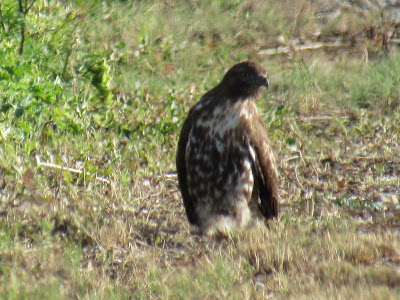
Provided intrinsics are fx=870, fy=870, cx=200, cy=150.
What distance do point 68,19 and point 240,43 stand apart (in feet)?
7.78

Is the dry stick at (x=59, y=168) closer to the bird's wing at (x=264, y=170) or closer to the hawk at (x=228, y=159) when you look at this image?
the hawk at (x=228, y=159)

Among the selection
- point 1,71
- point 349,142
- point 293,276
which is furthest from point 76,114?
point 293,276

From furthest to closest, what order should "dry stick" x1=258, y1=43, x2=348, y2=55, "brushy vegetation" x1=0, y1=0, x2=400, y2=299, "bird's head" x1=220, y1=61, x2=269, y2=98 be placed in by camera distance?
1. "dry stick" x1=258, y1=43, x2=348, y2=55
2. "bird's head" x1=220, y1=61, x2=269, y2=98
3. "brushy vegetation" x1=0, y1=0, x2=400, y2=299

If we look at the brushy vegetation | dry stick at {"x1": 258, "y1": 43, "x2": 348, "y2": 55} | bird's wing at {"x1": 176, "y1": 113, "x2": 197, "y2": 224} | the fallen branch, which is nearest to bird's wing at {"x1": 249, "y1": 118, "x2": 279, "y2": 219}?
the brushy vegetation

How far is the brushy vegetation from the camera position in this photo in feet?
15.8

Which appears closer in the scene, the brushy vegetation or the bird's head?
the brushy vegetation

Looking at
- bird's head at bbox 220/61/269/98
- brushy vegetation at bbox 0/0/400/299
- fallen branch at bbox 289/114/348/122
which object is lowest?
fallen branch at bbox 289/114/348/122

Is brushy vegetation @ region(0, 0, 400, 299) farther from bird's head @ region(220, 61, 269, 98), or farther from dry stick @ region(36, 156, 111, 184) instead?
bird's head @ region(220, 61, 269, 98)

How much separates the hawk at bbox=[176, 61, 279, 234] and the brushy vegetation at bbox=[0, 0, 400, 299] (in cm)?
23

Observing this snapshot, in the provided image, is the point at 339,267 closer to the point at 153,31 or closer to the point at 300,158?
the point at 300,158

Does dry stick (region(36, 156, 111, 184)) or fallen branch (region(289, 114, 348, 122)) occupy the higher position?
dry stick (region(36, 156, 111, 184))

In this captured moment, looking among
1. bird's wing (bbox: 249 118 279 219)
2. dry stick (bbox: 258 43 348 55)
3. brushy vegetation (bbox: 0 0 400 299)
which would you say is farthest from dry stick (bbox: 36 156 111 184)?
dry stick (bbox: 258 43 348 55)

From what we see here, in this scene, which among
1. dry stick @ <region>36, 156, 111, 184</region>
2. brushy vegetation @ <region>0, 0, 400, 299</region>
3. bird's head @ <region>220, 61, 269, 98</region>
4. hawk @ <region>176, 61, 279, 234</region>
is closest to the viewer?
brushy vegetation @ <region>0, 0, 400, 299</region>

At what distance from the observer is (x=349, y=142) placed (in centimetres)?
794
